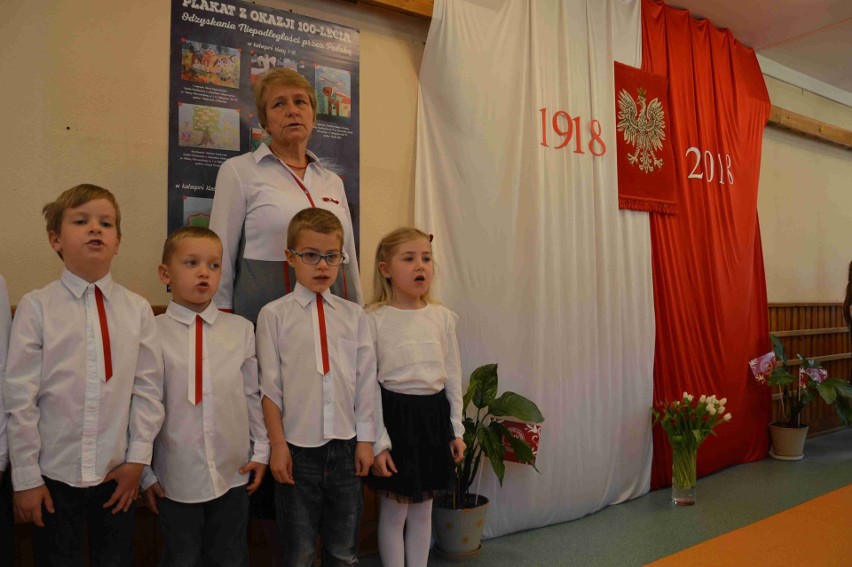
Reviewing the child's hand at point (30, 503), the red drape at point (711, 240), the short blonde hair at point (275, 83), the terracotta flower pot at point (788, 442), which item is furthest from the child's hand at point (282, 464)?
the terracotta flower pot at point (788, 442)

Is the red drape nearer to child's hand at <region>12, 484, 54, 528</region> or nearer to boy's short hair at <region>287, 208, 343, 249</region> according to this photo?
boy's short hair at <region>287, 208, 343, 249</region>

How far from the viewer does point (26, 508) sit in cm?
147

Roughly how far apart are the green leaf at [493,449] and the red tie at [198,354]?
4.44ft

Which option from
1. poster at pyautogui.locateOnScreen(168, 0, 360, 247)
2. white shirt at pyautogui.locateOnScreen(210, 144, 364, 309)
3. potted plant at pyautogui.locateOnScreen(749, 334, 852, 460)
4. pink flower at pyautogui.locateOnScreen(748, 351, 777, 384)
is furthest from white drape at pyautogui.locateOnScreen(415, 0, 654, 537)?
potted plant at pyautogui.locateOnScreen(749, 334, 852, 460)

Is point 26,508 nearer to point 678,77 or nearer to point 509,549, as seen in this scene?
point 509,549

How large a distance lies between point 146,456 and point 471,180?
5.97ft

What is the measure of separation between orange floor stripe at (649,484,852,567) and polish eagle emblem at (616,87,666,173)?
252 cm

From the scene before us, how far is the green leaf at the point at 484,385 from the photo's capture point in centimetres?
275

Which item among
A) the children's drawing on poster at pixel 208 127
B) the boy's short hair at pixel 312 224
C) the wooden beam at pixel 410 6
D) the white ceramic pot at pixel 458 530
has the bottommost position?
the white ceramic pot at pixel 458 530

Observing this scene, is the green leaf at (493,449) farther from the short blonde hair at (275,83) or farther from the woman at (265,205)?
the short blonde hair at (275,83)

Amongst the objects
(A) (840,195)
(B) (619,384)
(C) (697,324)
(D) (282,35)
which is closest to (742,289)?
(C) (697,324)

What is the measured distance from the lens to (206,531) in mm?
1729

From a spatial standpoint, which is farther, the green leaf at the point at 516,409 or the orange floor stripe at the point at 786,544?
the green leaf at the point at 516,409

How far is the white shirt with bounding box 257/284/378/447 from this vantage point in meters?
1.84
